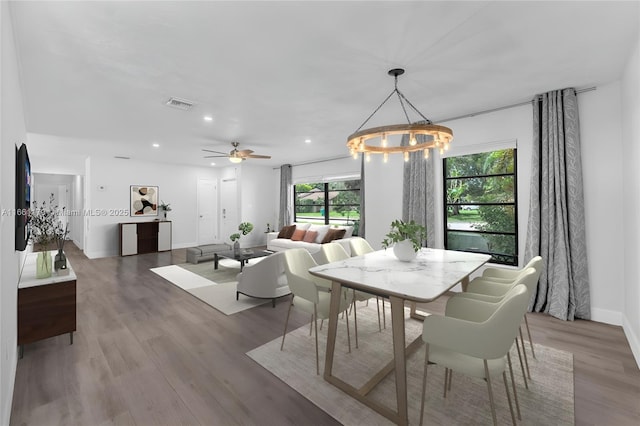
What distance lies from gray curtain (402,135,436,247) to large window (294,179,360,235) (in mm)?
2639

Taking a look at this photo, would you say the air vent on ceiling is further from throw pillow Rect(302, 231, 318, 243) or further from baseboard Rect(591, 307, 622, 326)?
baseboard Rect(591, 307, 622, 326)

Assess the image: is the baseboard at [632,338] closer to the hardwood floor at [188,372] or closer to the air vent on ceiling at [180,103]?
the hardwood floor at [188,372]

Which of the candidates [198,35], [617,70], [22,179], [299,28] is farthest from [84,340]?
[617,70]

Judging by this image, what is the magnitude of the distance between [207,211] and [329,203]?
13.6 feet

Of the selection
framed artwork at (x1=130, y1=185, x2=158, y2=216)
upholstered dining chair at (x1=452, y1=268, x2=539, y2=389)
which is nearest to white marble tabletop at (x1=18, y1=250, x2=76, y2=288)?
upholstered dining chair at (x1=452, y1=268, x2=539, y2=389)

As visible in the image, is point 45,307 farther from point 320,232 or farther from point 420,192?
point 320,232

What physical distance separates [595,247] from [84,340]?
5556 millimetres

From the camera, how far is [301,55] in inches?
97.0

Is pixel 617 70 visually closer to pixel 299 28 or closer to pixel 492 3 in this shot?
pixel 492 3

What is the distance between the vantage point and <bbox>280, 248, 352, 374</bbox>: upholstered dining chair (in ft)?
7.54

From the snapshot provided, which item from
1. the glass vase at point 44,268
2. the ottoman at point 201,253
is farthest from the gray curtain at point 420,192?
the glass vase at point 44,268

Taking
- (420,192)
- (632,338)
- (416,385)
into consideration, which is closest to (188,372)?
(416,385)

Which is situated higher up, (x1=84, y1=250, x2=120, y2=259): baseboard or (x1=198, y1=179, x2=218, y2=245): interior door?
(x1=198, y1=179, x2=218, y2=245): interior door

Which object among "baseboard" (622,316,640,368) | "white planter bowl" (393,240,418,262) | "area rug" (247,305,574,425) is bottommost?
"area rug" (247,305,574,425)
